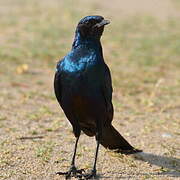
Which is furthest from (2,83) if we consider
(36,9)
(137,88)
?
(36,9)

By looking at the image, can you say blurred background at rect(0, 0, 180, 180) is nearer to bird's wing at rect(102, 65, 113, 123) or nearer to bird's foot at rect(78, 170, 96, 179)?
bird's foot at rect(78, 170, 96, 179)

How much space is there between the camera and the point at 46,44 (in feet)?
34.0

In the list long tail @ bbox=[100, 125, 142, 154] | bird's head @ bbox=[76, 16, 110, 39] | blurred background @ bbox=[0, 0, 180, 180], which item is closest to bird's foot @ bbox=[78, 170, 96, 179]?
blurred background @ bbox=[0, 0, 180, 180]

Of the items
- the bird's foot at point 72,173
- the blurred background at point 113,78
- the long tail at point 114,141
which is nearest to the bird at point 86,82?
the bird's foot at point 72,173

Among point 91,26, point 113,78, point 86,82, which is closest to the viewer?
point 86,82

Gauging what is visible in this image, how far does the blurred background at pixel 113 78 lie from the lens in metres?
5.22

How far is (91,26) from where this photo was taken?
469 cm

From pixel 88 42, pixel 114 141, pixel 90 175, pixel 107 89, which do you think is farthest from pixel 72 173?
pixel 88 42

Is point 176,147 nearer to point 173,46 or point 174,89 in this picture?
point 174,89

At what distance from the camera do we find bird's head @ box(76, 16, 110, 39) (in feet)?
15.3

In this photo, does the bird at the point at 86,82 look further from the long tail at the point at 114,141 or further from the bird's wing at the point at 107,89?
the long tail at the point at 114,141

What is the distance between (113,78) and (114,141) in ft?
10.8

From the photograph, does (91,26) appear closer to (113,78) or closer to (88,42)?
(88,42)

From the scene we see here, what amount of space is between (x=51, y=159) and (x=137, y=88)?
3.14m
